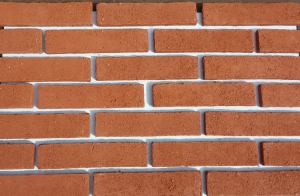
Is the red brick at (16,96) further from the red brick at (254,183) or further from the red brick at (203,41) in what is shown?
the red brick at (254,183)

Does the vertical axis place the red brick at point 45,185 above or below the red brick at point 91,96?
below

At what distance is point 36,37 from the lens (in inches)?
37.9

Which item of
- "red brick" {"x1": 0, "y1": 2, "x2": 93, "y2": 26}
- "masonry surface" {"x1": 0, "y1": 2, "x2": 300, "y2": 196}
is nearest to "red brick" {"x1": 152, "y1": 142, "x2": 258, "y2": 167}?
"masonry surface" {"x1": 0, "y1": 2, "x2": 300, "y2": 196}

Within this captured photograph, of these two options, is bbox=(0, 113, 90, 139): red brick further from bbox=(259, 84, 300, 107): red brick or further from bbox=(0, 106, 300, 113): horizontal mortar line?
bbox=(259, 84, 300, 107): red brick

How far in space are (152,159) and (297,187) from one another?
471 millimetres

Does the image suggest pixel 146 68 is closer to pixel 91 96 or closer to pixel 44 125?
pixel 91 96

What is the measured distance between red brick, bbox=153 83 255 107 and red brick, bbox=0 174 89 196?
345 millimetres

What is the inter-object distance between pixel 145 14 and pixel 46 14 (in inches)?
12.9

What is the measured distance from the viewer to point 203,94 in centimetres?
96

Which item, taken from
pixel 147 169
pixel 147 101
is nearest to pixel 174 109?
pixel 147 101

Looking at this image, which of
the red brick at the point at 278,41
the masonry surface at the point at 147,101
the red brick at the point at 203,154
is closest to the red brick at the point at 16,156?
the masonry surface at the point at 147,101

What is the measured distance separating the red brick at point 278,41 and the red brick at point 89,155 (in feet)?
1.76

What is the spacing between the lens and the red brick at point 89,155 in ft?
3.04

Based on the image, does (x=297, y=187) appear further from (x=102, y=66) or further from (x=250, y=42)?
(x=102, y=66)
